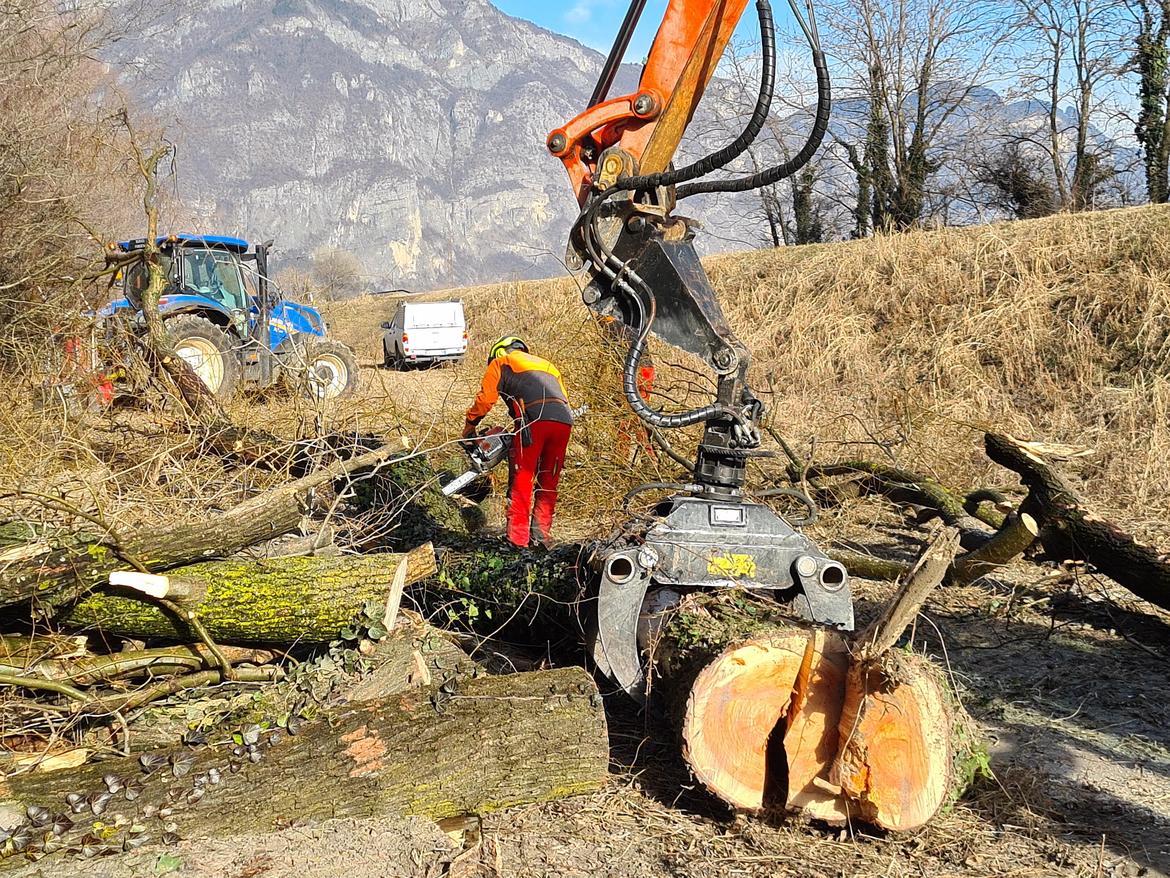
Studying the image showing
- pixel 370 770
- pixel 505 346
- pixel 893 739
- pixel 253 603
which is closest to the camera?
pixel 893 739

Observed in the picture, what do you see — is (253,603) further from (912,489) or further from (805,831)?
(912,489)

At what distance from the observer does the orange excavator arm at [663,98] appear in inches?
161

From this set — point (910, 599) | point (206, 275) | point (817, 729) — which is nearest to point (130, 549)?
point (817, 729)

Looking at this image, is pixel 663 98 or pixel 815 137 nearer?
pixel 815 137

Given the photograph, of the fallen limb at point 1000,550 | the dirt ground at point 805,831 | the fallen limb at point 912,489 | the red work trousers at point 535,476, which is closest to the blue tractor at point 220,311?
the red work trousers at point 535,476

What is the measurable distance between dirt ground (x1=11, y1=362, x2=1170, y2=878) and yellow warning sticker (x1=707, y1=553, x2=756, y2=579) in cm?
65

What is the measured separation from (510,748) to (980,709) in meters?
2.12

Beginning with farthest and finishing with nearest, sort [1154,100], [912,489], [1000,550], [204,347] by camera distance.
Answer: [1154,100] → [204,347] → [912,489] → [1000,550]

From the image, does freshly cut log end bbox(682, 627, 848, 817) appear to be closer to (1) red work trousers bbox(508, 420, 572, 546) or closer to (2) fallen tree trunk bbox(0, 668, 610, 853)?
(2) fallen tree trunk bbox(0, 668, 610, 853)

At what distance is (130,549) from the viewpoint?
353cm

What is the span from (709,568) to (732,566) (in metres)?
0.09

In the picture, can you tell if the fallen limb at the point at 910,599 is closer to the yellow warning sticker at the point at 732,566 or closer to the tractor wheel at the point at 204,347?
the yellow warning sticker at the point at 732,566

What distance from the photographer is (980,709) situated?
4016 millimetres

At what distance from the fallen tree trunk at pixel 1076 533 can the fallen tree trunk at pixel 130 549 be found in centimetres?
391
